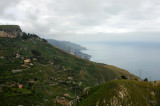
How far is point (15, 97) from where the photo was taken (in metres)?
73.7

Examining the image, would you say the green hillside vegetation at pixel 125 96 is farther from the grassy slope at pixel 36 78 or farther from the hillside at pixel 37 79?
the grassy slope at pixel 36 78

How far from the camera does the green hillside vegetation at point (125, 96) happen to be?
134 ft

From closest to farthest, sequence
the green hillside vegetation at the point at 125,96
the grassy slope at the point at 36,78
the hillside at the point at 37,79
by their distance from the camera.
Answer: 1. the green hillside vegetation at the point at 125,96
2. the grassy slope at the point at 36,78
3. the hillside at the point at 37,79

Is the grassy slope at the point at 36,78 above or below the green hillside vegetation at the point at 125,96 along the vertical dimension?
below

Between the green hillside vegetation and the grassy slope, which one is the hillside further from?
the green hillside vegetation

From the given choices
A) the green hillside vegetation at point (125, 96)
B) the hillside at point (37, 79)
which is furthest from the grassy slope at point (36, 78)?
the green hillside vegetation at point (125, 96)

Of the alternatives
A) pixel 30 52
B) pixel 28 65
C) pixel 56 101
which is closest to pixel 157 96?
pixel 56 101

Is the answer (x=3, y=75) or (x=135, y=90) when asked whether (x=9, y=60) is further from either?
(x=135, y=90)

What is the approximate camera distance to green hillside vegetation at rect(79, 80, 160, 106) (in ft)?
134

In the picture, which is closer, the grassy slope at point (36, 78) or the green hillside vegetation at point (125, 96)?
the green hillside vegetation at point (125, 96)

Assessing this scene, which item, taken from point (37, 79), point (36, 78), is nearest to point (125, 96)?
point (37, 79)

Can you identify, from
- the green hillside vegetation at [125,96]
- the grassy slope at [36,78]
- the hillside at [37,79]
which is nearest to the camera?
the green hillside vegetation at [125,96]

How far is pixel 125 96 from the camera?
1687 inches

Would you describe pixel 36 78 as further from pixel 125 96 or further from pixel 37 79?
pixel 125 96
